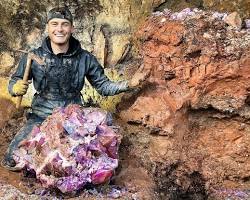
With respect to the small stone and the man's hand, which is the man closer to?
the man's hand

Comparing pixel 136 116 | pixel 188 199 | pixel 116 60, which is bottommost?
pixel 188 199

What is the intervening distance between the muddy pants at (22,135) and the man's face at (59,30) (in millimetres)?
626

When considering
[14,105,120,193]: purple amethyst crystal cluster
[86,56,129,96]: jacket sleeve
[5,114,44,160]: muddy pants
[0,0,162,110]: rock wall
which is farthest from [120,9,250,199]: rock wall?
[5,114,44,160]: muddy pants

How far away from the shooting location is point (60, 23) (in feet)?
13.0

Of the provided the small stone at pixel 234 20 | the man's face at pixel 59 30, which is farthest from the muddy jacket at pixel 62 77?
the small stone at pixel 234 20

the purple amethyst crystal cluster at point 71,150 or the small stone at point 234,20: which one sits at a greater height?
the small stone at point 234,20

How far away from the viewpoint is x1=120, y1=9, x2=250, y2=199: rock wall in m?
3.87

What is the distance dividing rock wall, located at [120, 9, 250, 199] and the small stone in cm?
2

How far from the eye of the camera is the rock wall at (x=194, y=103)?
3867 mm

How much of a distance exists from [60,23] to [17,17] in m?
1.09

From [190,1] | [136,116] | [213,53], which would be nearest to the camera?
[213,53]

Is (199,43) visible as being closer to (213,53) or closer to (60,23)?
(213,53)

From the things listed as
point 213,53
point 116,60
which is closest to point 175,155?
point 213,53

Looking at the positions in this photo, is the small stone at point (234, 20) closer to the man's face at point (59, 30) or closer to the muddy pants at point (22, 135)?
the man's face at point (59, 30)
